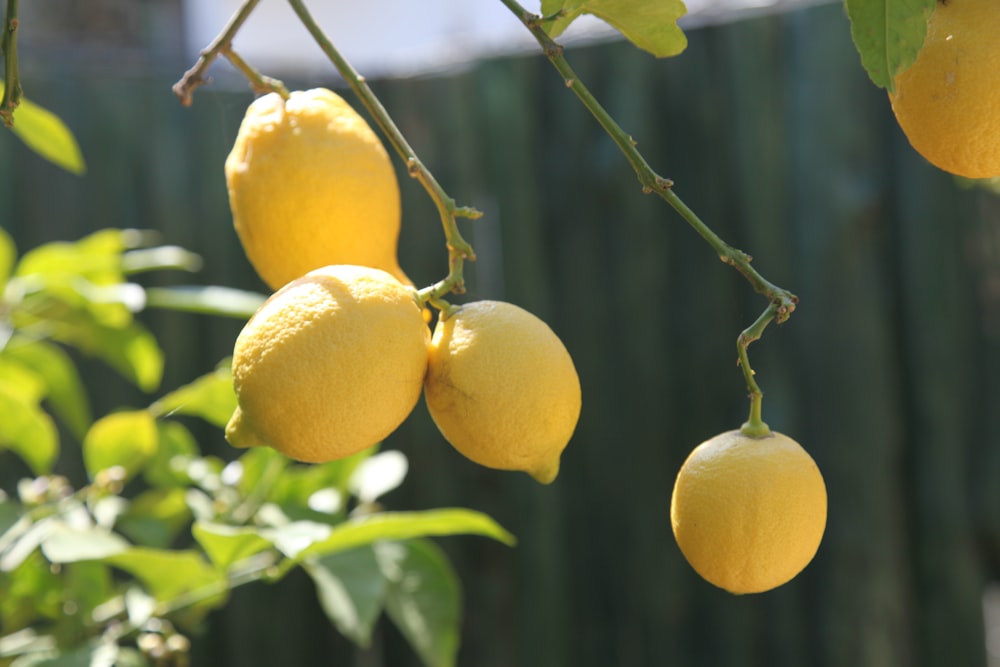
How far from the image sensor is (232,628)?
7.34ft

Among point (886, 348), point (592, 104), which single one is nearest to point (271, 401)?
point (592, 104)

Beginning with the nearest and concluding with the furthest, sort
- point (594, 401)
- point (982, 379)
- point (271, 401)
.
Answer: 1. point (271, 401)
2. point (982, 379)
3. point (594, 401)

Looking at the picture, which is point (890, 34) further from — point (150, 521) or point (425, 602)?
point (150, 521)

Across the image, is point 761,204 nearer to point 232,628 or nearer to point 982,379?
point 982,379

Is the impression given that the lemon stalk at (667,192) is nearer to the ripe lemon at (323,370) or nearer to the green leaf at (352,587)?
the ripe lemon at (323,370)

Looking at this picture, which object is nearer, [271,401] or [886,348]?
[271,401]

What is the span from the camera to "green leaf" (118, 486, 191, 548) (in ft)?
3.00

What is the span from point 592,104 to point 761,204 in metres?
1.65

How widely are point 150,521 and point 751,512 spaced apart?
0.68m

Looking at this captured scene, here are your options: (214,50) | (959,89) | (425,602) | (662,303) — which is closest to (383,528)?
(425,602)

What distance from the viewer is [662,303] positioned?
2.09m

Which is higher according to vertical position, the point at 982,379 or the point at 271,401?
the point at 271,401

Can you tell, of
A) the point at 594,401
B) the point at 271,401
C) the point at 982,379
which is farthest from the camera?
the point at 594,401

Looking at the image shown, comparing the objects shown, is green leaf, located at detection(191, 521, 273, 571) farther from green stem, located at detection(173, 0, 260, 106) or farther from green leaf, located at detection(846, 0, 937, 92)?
green leaf, located at detection(846, 0, 937, 92)
